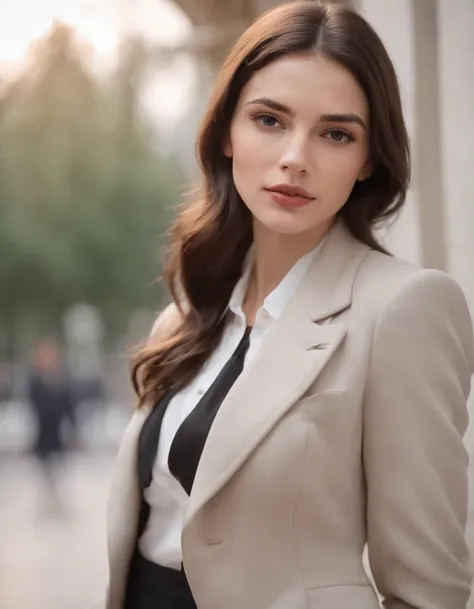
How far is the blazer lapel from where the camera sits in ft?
2.98

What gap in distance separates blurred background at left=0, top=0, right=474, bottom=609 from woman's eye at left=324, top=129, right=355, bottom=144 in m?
0.98

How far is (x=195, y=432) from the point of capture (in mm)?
989

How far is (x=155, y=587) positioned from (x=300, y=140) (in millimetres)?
666

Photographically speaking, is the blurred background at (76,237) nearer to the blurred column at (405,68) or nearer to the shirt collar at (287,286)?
the blurred column at (405,68)

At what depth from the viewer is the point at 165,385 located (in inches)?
46.2

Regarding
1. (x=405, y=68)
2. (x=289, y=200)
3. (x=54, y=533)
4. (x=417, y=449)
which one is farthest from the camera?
(x=54, y=533)

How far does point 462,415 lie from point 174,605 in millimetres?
483

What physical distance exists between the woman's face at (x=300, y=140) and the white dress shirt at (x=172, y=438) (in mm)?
107

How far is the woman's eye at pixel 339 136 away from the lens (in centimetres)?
101

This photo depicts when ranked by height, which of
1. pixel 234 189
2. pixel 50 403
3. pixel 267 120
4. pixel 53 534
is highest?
pixel 267 120

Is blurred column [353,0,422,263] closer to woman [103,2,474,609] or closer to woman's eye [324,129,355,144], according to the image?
woman [103,2,474,609]

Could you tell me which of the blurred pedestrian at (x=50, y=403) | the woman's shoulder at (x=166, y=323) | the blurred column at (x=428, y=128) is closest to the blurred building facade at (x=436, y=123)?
the blurred column at (x=428, y=128)

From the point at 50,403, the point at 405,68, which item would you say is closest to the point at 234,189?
the point at 405,68

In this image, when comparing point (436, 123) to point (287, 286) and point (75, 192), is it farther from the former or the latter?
point (75, 192)
